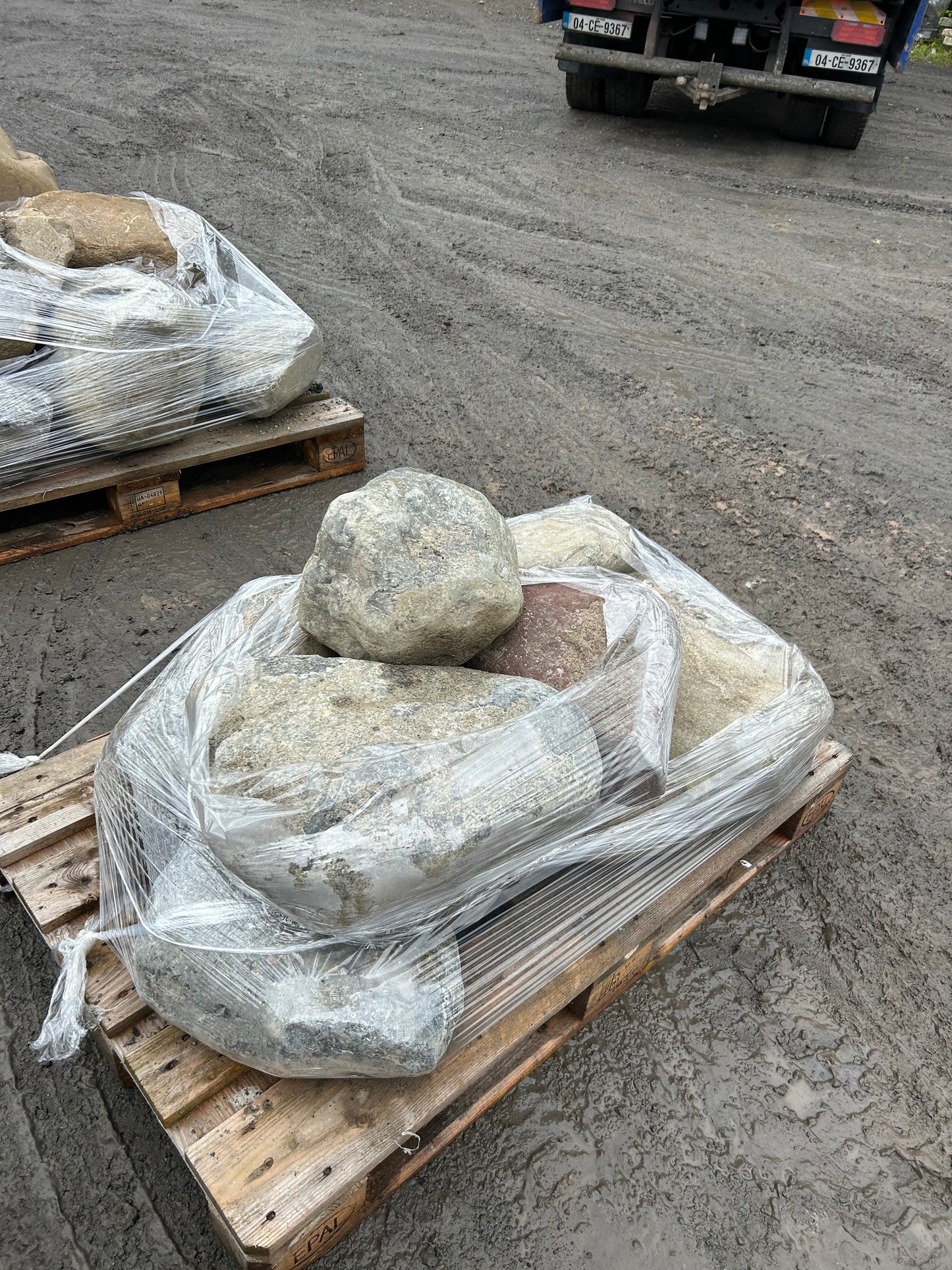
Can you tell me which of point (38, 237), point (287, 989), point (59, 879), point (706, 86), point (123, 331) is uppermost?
point (706, 86)

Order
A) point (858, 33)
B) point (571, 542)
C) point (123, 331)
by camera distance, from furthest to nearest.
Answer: point (858, 33) → point (123, 331) → point (571, 542)

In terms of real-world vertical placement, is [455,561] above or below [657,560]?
above

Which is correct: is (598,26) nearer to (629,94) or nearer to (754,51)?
(629,94)

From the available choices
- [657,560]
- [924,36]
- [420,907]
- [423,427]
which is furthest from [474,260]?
[924,36]

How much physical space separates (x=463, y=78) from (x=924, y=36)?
5216 millimetres

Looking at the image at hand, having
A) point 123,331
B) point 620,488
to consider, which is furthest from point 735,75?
point 123,331

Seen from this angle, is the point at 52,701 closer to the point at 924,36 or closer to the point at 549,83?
the point at 549,83

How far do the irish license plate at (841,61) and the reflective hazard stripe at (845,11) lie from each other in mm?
192

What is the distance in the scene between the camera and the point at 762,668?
2146 millimetres

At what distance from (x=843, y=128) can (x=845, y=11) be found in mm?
982

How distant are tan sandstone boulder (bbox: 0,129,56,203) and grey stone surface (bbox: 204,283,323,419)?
0.96 m

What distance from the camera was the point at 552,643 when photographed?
1.89m

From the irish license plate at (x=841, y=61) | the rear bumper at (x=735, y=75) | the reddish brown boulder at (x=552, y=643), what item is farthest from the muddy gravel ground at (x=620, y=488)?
the reddish brown boulder at (x=552, y=643)

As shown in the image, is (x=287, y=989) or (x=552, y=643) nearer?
(x=287, y=989)
